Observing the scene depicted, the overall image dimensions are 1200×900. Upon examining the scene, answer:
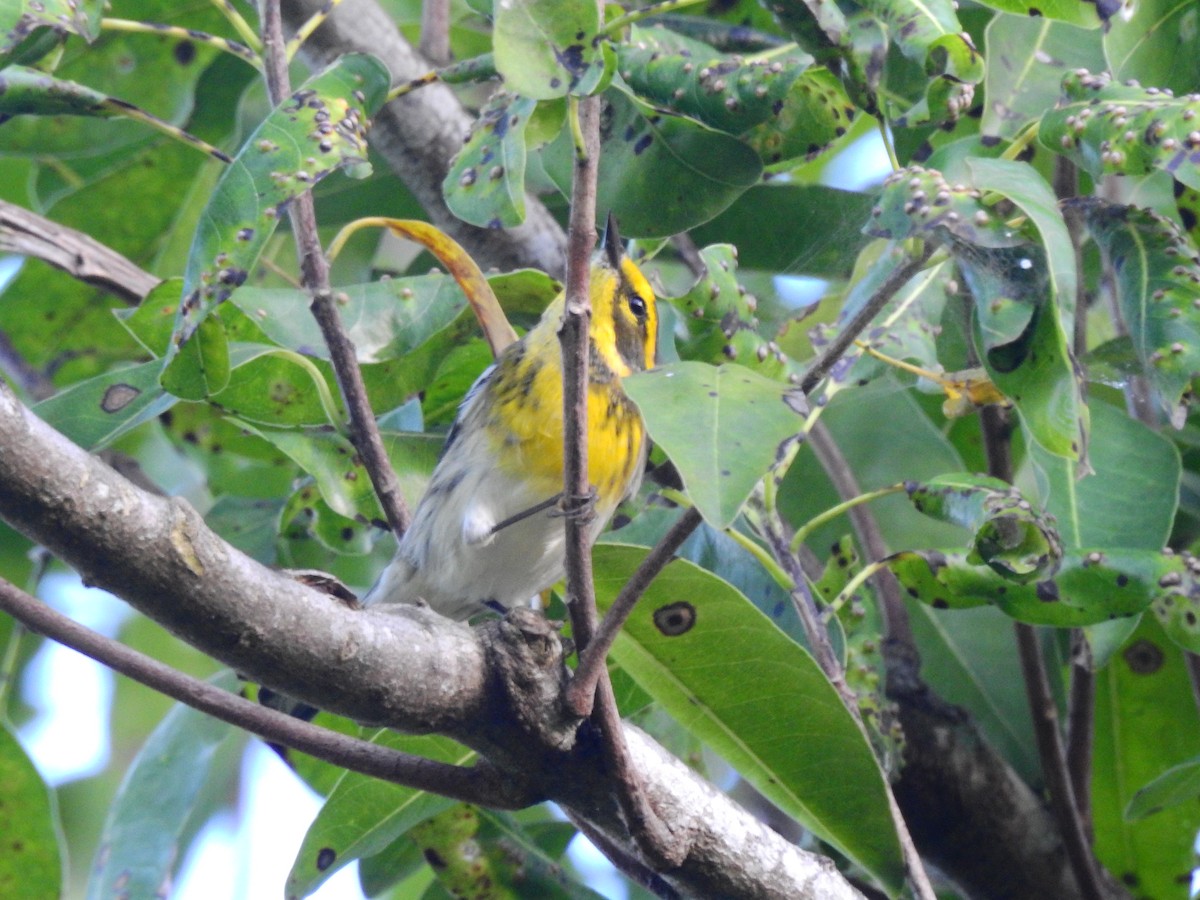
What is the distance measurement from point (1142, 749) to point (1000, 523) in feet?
4.25

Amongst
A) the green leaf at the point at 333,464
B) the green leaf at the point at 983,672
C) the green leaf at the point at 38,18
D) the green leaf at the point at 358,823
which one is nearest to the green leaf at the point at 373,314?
the green leaf at the point at 333,464

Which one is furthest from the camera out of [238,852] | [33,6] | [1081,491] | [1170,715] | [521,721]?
[238,852]

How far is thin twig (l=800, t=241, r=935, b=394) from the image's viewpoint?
1234 millimetres

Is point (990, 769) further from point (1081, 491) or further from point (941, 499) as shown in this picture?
point (941, 499)

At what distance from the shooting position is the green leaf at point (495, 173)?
4.91 ft

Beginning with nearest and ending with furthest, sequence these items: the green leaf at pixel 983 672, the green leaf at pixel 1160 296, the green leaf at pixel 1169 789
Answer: the green leaf at pixel 1160 296 < the green leaf at pixel 1169 789 < the green leaf at pixel 983 672

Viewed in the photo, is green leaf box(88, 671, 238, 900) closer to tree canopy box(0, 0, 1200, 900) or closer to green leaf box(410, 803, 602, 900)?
tree canopy box(0, 0, 1200, 900)

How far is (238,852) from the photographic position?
382 centimetres

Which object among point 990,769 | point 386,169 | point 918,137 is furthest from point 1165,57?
point 386,169

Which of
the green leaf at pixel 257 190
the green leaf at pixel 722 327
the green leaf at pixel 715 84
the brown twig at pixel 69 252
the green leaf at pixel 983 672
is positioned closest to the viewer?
the green leaf at pixel 257 190

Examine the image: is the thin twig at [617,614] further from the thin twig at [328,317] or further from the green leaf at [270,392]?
the green leaf at [270,392]

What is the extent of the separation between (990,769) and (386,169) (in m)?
1.86

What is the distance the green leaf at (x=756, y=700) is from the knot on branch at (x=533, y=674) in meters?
0.33

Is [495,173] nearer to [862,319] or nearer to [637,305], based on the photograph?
[862,319]
